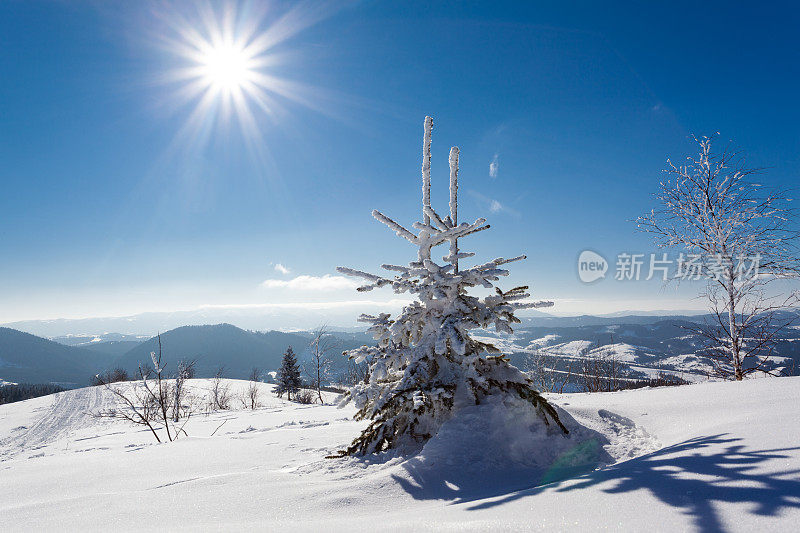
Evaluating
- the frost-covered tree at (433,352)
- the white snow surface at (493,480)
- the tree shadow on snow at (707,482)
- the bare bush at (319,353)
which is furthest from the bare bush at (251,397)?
the tree shadow on snow at (707,482)

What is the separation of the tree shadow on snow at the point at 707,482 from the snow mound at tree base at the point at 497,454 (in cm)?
78

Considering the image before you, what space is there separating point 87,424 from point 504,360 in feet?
137

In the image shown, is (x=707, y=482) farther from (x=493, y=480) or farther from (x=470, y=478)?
(x=470, y=478)

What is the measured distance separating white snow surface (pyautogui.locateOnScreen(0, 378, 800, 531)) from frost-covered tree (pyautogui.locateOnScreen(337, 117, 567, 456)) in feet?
1.05

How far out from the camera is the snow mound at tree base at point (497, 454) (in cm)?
306

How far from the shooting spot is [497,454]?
3508 mm

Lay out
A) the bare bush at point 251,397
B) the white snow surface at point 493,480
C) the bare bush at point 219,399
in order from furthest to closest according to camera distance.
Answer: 1. the bare bush at point 251,397
2. the bare bush at point 219,399
3. the white snow surface at point 493,480

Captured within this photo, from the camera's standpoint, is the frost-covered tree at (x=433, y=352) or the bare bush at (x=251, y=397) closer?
the frost-covered tree at (x=433, y=352)

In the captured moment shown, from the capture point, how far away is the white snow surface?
6.00 feet

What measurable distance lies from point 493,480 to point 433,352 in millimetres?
1628

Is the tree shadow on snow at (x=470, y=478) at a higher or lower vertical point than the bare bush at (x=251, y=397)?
higher

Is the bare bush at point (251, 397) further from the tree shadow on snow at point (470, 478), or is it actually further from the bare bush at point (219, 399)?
the tree shadow on snow at point (470, 478)

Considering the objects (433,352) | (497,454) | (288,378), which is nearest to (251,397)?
(288,378)

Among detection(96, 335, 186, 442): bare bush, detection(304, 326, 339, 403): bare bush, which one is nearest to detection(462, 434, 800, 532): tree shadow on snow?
detection(96, 335, 186, 442): bare bush
